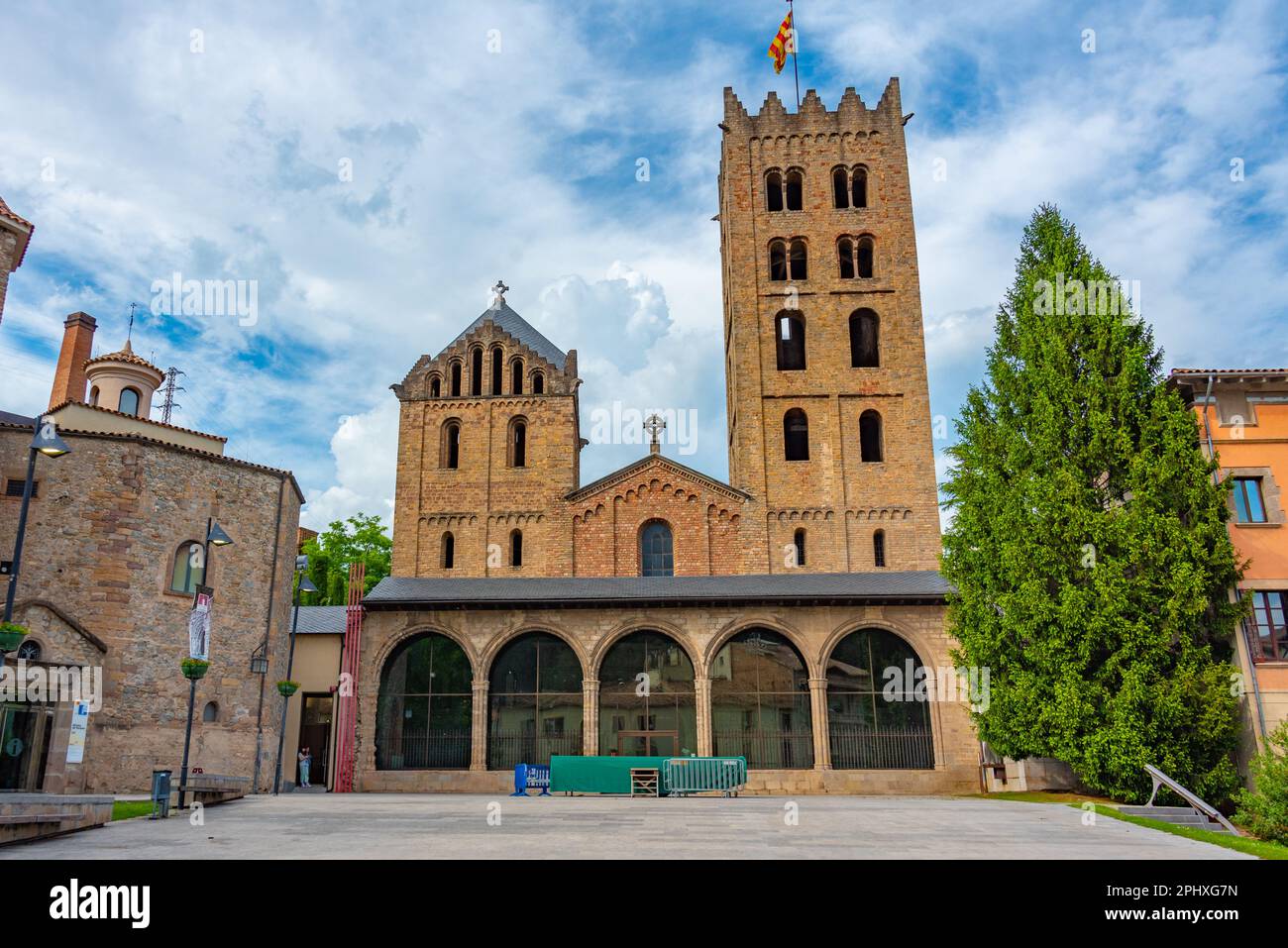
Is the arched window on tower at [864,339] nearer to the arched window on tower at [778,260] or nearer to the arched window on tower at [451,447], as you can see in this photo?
the arched window on tower at [778,260]

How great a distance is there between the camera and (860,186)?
37.7 meters

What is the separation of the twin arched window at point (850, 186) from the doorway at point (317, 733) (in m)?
27.7

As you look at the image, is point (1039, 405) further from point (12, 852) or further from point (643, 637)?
point (12, 852)

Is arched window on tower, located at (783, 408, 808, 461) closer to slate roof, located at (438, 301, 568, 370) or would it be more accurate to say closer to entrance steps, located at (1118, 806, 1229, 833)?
slate roof, located at (438, 301, 568, 370)

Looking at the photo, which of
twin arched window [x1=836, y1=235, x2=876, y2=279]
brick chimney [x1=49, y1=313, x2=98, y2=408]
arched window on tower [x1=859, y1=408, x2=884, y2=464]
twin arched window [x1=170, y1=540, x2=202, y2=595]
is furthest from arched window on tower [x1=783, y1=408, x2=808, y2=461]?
brick chimney [x1=49, y1=313, x2=98, y2=408]

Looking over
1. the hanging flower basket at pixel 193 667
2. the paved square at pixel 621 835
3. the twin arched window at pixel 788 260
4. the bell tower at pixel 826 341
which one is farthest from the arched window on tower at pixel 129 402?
the twin arched window at pixel 788 260

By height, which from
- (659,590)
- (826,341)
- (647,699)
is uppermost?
(826,341)

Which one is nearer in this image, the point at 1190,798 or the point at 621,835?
the point at 621,835

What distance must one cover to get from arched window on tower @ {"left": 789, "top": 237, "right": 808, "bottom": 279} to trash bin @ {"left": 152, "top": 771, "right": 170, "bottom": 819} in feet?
98.0

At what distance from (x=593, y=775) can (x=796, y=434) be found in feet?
54.2

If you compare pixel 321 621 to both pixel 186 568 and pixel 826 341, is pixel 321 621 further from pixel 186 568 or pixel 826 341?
pixel 826 341

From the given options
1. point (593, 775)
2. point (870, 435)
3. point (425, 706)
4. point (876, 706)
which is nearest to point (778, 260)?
point (870, 435)

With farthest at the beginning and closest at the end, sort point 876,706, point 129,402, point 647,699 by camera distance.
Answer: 1. point 129,402
2. point 647,699
3. point 876,706

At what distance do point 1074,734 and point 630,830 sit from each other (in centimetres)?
1226
